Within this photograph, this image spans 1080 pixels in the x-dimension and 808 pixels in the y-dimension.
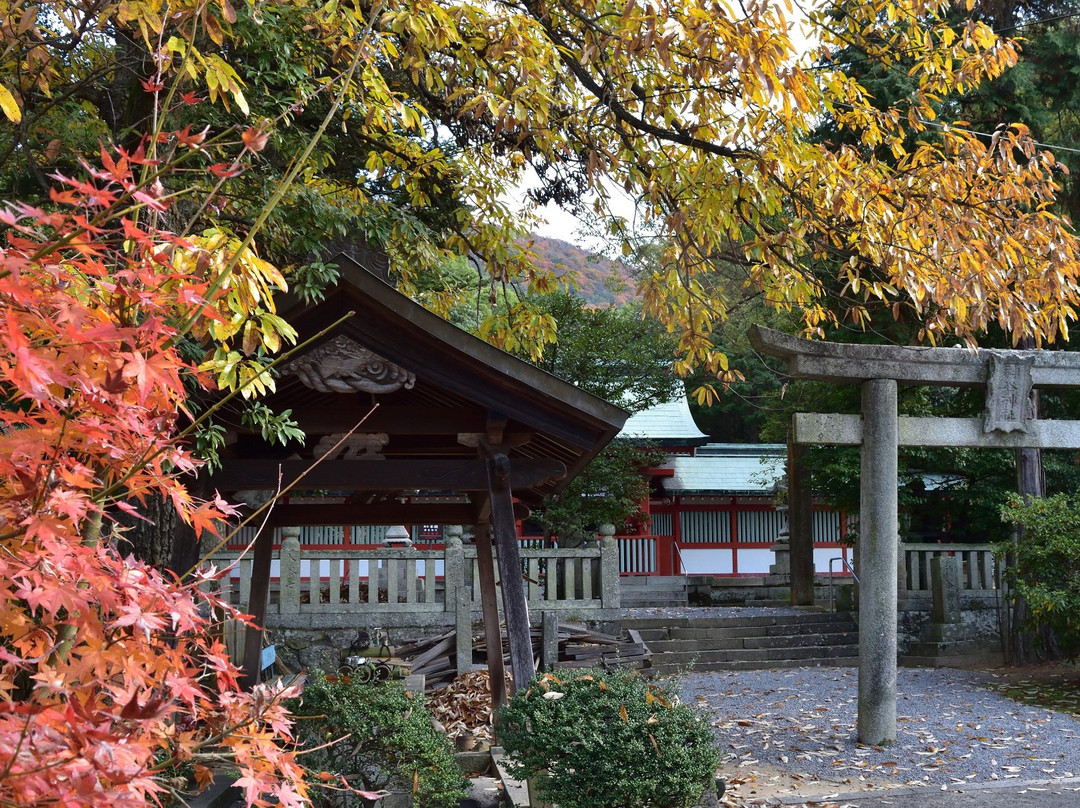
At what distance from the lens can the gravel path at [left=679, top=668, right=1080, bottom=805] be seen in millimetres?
7062

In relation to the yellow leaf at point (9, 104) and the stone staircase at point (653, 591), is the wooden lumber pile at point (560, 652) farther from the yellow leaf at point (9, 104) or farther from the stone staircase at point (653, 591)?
the stone staircase at point (653, 591)

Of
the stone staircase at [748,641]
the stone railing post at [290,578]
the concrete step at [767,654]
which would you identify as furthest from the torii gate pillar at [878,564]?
the stone railing post at [290,578]

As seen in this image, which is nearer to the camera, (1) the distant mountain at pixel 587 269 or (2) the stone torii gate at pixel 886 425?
(2) the stone torii gate at pixel 886 425

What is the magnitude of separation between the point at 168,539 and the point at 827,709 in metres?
7.89

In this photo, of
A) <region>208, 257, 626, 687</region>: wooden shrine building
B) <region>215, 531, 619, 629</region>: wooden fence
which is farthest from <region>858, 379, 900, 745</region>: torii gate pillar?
<region>215, 531, 619, 629</region>: wooden fence

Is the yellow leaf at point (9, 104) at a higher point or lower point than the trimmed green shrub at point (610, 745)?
higher

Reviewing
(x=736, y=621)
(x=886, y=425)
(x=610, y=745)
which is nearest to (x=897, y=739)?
(x=886, y=425)

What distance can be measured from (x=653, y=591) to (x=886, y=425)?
50.0 ft

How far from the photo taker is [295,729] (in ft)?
16.5

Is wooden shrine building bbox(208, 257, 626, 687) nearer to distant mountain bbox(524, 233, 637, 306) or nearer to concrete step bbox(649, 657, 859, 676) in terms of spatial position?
concrete step bbox(649, 657, 859, 676)

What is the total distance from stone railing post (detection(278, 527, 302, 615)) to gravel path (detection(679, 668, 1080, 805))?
5.56 m

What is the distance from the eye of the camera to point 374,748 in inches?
193

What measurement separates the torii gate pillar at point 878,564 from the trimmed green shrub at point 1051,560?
4.38m

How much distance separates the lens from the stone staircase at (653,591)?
72.8 feet
